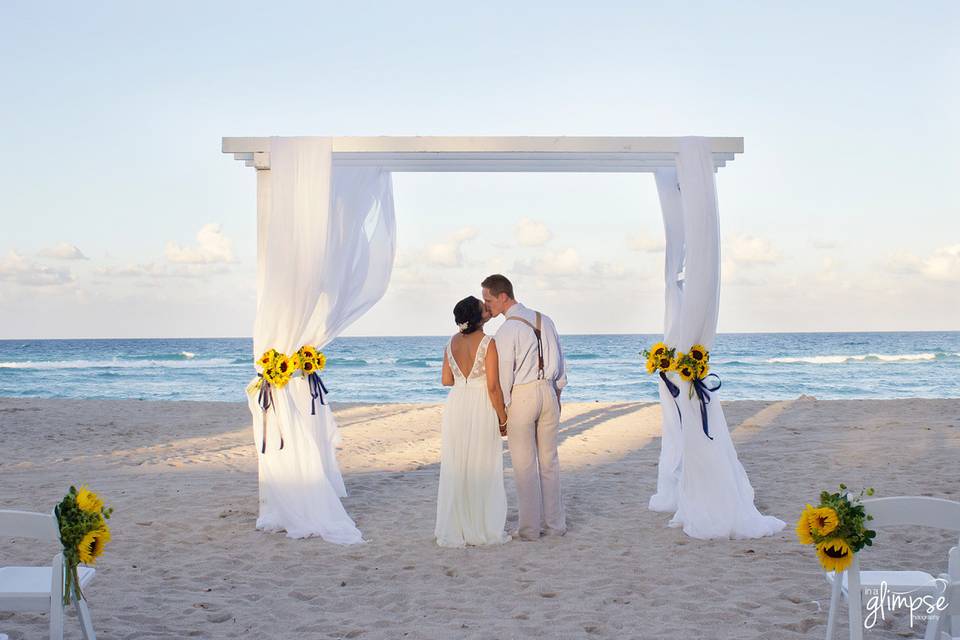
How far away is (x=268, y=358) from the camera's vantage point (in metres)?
5.82

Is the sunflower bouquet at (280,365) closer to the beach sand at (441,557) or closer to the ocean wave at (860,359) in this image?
the beach sand at (441,557)

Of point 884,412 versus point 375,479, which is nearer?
point 375,479

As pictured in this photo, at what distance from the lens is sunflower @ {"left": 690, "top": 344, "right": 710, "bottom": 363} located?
581 cm

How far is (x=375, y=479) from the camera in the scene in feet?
27.4

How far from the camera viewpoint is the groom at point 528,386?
5508 mm

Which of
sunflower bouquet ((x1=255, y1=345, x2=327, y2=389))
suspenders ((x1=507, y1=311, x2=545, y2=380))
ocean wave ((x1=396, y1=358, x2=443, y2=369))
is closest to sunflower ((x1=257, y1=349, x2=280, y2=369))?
sunflower bouquet ((x1=255, y1=345, x2=327, y2=389))

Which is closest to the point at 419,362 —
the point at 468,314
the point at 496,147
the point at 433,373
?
the point at 433,373

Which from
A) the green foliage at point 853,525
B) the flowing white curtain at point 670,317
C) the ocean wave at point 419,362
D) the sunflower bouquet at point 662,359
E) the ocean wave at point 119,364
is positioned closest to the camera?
the green foliage at point 853,525

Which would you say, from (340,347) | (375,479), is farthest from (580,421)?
(340,347)

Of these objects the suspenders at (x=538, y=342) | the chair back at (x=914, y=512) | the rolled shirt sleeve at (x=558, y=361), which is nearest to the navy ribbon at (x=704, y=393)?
the rolled shirt sleeve at (x=558, y=361)

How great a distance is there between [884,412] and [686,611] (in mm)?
11117

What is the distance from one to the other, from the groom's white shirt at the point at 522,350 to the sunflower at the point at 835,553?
2.74m

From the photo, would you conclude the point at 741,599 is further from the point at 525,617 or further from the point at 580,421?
the point at 580,421

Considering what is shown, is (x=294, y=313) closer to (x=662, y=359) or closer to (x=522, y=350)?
(x=522, y=350)
